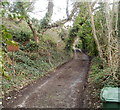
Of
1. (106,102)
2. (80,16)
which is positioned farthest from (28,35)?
(106,102)

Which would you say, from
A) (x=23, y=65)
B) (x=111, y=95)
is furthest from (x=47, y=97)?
(x=23, y=65)

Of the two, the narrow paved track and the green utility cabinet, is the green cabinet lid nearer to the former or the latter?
the green utility cabinet

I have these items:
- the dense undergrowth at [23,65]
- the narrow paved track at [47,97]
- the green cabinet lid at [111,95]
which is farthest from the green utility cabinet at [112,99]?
the dense undergrowth at [23,65]

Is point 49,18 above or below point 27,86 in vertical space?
above

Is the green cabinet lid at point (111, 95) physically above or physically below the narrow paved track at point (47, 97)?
above

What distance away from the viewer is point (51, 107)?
4418mm

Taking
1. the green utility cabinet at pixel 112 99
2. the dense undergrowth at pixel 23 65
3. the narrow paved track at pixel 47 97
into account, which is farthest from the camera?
the dense undergrowth at pixel 23 65

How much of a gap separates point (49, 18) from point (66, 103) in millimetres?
9211

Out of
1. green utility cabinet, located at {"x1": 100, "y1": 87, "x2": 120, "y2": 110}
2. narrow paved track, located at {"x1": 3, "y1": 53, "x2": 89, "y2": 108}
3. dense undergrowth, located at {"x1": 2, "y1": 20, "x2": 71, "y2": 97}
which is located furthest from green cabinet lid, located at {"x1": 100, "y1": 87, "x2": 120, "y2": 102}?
dense undergrowth, located at {"x1": 2, "y1": 20, "x2": 71, "y2": 97}

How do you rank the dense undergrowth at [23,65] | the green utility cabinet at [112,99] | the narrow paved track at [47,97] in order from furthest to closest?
the dense undergrowth at [23,65]
the narrow paved track at [47,97]
the green utility cabinet at [112,99]

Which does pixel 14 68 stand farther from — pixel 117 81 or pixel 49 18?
pixel 49 18

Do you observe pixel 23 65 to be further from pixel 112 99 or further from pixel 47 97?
pixel 112 99

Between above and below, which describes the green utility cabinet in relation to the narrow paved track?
above

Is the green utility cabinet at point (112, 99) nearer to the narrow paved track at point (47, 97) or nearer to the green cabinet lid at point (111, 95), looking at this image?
the green cabinet lid at point (111, 95)
